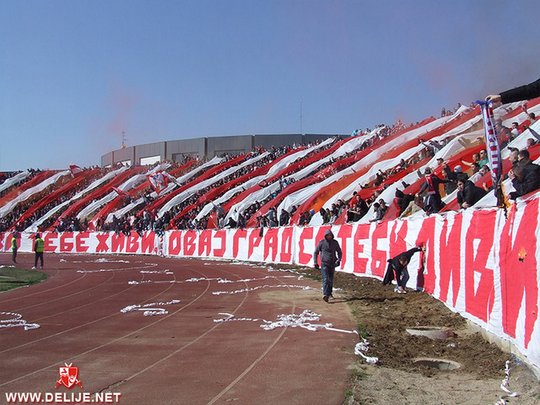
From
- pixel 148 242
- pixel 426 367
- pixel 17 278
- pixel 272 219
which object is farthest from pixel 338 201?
pixel 148 242

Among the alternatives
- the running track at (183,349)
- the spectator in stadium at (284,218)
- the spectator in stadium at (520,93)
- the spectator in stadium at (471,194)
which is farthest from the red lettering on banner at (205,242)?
the spectator in stadium at (520,93)

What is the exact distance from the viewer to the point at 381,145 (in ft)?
117

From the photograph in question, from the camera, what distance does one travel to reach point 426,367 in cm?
813

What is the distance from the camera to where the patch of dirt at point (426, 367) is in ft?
21.9

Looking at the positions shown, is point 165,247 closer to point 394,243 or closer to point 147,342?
point 394,243

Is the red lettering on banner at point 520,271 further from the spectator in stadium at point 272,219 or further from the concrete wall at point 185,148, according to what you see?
the concrete wall at point 185,148

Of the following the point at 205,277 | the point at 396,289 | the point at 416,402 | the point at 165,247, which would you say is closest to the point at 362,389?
the point at 416,402

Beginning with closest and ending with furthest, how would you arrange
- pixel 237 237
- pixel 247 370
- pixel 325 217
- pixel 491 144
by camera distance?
pixel 247 370, pixel 491 144, pixel 325 217, pixel 237 237

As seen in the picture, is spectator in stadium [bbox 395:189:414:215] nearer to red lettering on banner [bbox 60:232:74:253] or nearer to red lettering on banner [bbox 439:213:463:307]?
red lettering on banner [bbox 439:213:463:307]

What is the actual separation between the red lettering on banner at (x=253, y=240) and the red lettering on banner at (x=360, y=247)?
37.6ft

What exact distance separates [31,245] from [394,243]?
4186 centimetres

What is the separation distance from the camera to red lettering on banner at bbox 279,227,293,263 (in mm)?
27328

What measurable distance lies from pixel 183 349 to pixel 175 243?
31400mm

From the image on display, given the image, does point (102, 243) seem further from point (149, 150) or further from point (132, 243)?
point (149, 150)
